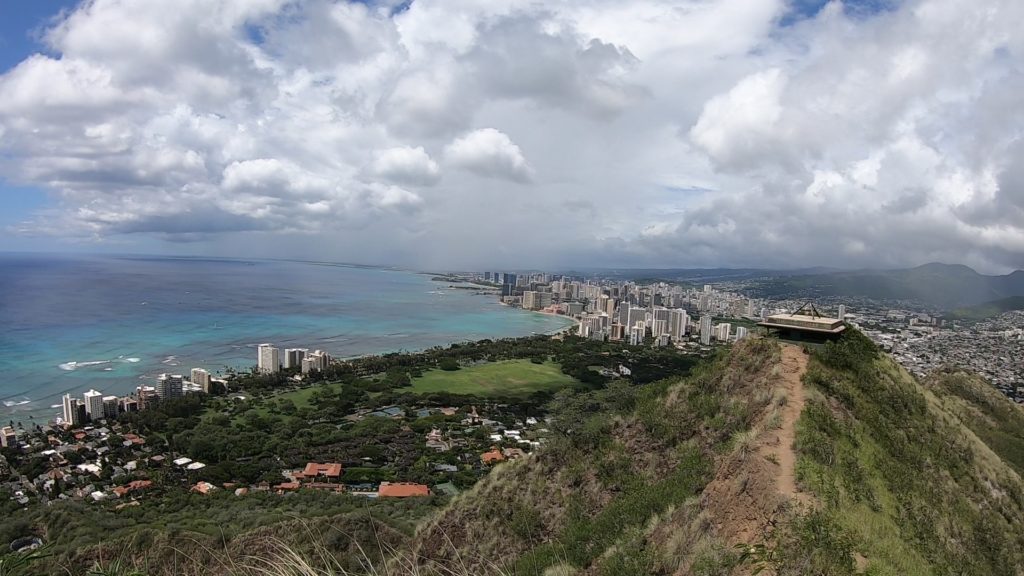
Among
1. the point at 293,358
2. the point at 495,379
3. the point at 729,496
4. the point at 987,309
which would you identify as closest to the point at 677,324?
the point at 495,379

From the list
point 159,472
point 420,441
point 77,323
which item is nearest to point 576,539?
point 420,441

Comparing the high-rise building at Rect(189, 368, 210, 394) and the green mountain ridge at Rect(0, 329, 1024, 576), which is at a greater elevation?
the green mountain ridge at Rect(0, 329, 1024, 576)

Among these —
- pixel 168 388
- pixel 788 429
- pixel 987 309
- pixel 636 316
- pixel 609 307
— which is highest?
pixel 788 429

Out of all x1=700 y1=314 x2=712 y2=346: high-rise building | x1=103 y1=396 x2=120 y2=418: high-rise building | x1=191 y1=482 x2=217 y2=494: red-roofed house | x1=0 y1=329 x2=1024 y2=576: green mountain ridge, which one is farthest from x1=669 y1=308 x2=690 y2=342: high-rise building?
x1=103 y1=396 x2=120 y2=418: high-rise building

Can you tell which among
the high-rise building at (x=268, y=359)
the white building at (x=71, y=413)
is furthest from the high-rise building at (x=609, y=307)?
the white building at (x=71, y=413)

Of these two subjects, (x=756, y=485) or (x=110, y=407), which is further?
(x=110, y=407)

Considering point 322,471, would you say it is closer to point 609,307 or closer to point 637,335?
point 637,335

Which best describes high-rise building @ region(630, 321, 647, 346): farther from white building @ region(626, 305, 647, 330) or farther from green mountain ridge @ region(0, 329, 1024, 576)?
green mountain ridge @ region(0, 329, 1024, 576)
